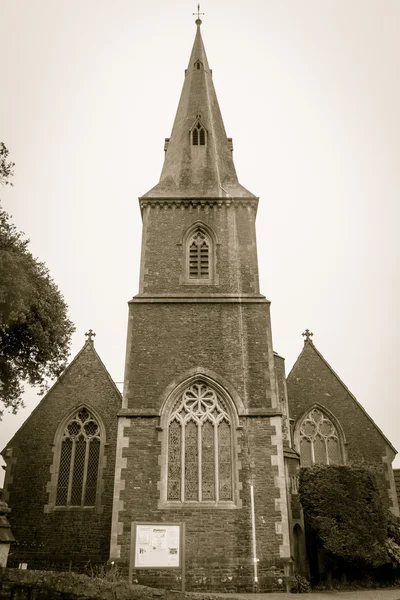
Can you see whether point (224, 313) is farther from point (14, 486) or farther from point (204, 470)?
point (14, 486)

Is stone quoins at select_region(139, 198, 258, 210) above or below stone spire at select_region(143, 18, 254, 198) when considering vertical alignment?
below

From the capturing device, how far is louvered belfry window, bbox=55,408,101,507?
19469 millimetres

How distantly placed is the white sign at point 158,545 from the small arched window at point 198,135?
A: 16844 mm

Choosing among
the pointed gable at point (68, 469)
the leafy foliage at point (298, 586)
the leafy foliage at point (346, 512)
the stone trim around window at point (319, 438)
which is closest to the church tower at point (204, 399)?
the leafy foliage at point (298, 586)

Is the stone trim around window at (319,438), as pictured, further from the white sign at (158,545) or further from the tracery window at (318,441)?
the white sign at (158,545)

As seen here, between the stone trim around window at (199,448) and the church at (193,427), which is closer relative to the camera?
the church at (193,427)

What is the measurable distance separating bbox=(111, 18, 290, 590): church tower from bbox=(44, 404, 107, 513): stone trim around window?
13.7 feet

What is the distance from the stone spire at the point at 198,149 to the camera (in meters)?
21.8

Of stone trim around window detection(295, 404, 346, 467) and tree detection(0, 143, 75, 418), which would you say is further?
stone trim around window detection(295, 404, 346, 467)

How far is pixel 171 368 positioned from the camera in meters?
17.5

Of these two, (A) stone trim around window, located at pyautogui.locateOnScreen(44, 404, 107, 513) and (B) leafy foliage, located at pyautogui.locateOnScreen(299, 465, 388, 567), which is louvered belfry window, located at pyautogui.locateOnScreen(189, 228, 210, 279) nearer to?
(A) stone trim around window, located at pyautogui.locateOnScreen(44, 404, 107, 513)

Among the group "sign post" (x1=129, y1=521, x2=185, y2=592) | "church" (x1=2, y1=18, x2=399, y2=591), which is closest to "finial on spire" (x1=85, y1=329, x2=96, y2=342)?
"church" (x1=2, y1=18, x2=399, y2=591)

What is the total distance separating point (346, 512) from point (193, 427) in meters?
5.01

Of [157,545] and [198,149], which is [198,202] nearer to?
[198,149]
